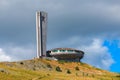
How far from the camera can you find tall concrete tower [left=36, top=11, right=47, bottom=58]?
567ft

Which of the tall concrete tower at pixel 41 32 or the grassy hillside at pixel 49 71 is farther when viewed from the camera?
the tall concrete tower at pixel 41 32

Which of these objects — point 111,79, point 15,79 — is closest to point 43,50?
point 111,79

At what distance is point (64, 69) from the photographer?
15250cm

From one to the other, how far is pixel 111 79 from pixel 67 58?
181 feet

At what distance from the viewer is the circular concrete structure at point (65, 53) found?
172m

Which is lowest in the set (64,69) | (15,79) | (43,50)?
(15,79)

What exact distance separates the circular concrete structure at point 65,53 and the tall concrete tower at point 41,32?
4770 millimetres

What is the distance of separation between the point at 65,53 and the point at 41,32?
1559 cm

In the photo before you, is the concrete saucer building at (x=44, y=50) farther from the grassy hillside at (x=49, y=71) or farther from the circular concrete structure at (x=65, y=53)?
the grassy hillside at (x=49, y=71)

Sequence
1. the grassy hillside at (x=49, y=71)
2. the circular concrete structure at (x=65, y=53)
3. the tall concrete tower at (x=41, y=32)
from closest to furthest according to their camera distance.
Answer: the grassy hillside at (x=49, y=71), the circular concrete structure at (x=65, y=53), the tall concrete tower at (x=41, y=32)

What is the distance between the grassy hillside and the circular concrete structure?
14.2 feet

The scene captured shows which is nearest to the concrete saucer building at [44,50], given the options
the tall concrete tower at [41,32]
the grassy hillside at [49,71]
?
the tall concrete tower at [41,32]

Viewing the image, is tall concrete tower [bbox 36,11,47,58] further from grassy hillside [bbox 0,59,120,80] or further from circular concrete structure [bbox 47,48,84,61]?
grassy hillside [bbox 0,59,120,80]

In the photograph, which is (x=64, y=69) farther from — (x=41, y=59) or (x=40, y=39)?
(x=40, y=39)
